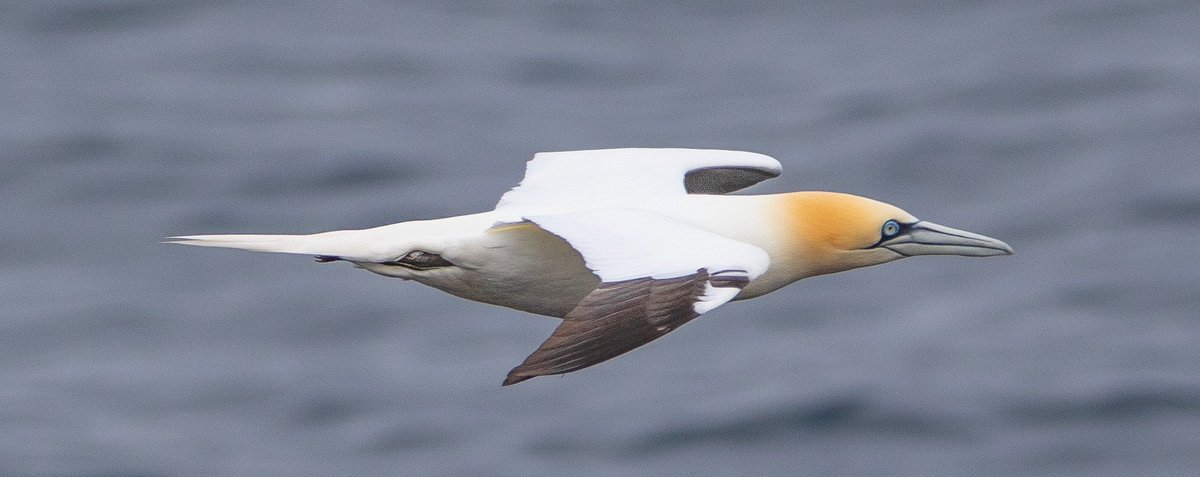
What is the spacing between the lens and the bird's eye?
10.1m

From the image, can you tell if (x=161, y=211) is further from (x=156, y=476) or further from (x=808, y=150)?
(x=808, y=150)

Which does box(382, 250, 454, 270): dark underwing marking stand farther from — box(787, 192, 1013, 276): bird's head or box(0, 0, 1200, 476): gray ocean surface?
box(0, 0, 1200, 476): gray ocean surface

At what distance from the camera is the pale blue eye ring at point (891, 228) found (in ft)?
33.1

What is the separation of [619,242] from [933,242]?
7.08 feet

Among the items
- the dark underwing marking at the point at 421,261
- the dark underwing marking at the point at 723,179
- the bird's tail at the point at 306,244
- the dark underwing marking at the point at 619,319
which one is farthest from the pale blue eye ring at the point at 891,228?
the bird's tail at the point at 306,244

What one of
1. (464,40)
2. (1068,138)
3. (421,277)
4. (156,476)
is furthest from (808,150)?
(421,277)

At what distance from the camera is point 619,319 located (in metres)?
7.99

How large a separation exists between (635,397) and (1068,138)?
7.69m

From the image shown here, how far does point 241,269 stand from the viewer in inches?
844

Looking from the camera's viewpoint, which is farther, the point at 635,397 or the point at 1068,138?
the point at 1068,138

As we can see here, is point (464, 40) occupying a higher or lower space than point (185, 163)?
higher

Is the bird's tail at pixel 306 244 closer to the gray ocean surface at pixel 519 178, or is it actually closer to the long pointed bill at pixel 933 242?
the long pointed bill at pixel 933 242

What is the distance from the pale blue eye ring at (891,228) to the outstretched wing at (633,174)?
48.3 inches


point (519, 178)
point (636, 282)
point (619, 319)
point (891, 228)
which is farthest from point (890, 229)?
point (519, 178)
